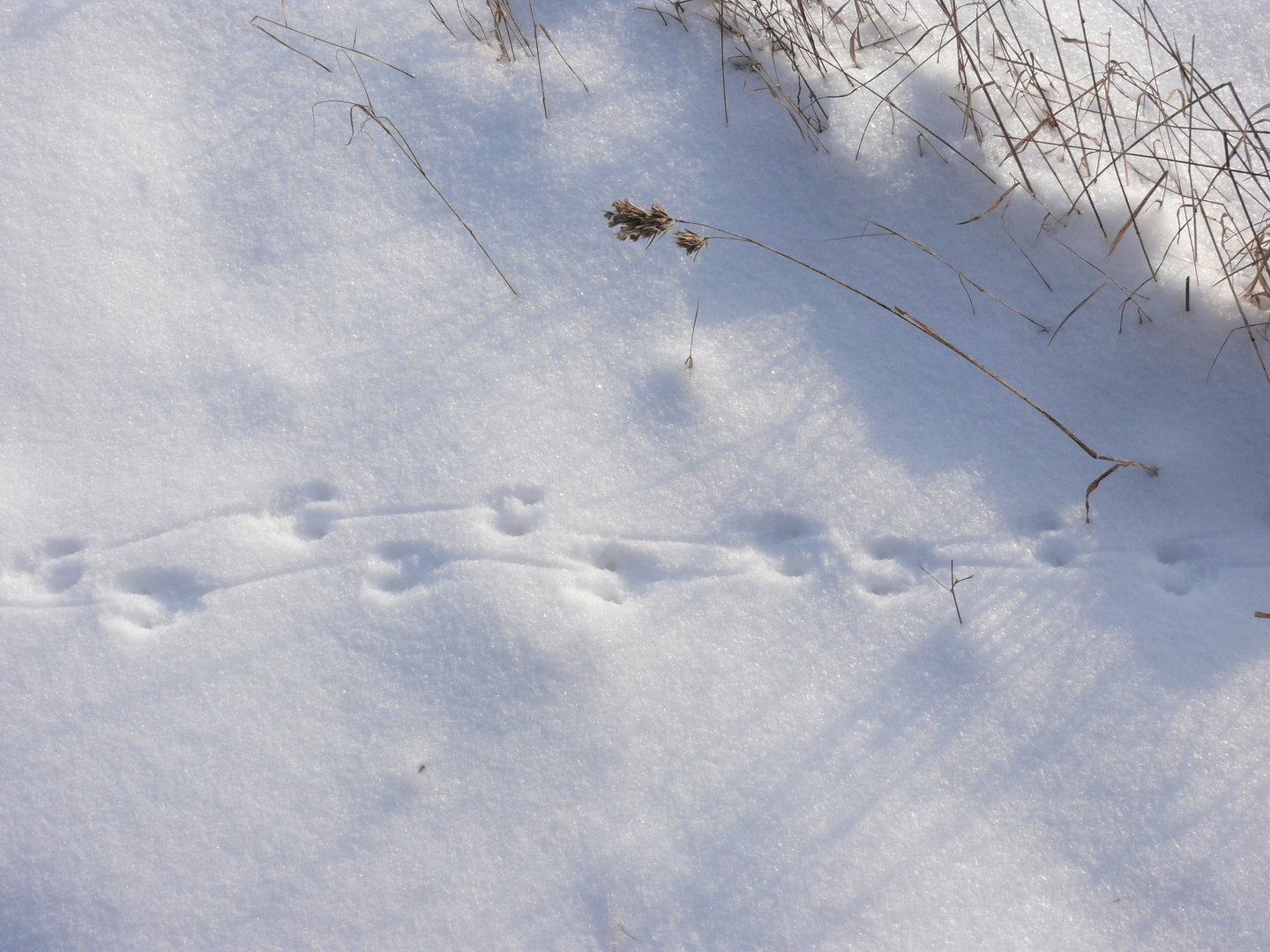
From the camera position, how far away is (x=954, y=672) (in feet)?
4.12

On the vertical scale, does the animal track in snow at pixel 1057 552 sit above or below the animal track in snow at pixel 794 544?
above

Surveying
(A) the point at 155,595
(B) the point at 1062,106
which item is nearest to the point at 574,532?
(A) the point at 155,595

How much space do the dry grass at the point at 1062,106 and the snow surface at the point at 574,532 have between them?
62mm

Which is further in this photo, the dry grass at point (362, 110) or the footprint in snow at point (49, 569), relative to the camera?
the dry grass at point (362, 110)

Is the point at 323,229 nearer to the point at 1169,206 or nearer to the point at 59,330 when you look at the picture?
the point at 59,330

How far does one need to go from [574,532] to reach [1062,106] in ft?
4.34

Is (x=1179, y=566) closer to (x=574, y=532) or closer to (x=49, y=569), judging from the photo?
(x=574, y=532)

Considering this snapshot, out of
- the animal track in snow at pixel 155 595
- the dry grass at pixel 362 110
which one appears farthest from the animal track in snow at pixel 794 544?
the animal track in snow at pixel 155 595

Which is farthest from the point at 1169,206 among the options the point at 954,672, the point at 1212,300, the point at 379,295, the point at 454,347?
the point at 379,295

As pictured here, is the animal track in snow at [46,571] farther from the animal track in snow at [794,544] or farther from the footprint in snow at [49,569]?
the animal track in snow at [794,544]

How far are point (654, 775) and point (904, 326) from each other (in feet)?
3.15

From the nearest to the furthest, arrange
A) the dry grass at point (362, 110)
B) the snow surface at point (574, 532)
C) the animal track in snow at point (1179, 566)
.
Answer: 1. the snow surface at point (574, 532)
2. the animal track in snow at point (1179, 566)
3. the dry grass at point (362, 110)

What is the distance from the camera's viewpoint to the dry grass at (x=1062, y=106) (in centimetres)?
147

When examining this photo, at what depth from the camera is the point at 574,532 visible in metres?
1.37
